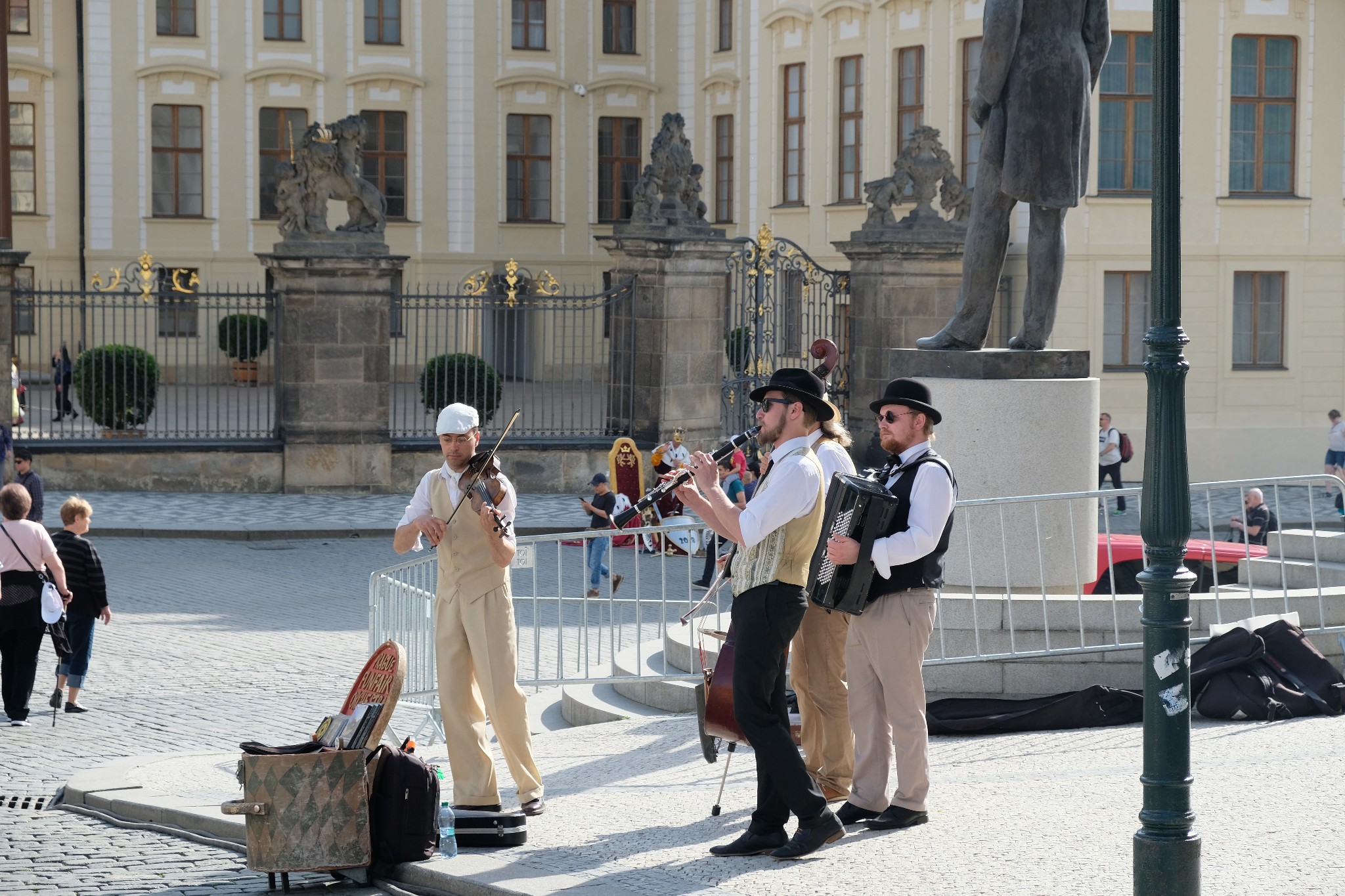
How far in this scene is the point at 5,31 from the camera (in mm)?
36938

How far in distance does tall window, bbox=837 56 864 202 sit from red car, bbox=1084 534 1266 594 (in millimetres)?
20160

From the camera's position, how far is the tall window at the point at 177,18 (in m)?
40.2

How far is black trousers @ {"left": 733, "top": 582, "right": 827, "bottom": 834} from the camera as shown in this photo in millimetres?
6996

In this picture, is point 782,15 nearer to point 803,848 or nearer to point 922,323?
point 922,323

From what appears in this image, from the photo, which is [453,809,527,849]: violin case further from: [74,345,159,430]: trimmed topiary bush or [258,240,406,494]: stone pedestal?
[74,345,159,430]: trimmed topiary bush

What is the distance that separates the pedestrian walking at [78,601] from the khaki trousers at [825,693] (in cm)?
568

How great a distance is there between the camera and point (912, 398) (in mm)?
7449

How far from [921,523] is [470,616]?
6.18 ft

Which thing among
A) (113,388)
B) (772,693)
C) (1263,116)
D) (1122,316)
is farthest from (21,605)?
(1263,116)

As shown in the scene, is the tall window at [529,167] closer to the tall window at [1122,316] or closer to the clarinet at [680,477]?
the tall window at [1122,316]

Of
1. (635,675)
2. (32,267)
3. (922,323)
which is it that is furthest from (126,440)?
(32,267)

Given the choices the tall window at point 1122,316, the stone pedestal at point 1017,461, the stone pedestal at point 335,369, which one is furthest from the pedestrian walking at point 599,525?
the tall window at point 1122,316

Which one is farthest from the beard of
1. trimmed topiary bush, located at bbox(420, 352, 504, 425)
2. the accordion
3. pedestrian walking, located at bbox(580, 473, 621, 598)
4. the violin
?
trimmed topiary bush, located at bbox(420, 352, 504, 425)

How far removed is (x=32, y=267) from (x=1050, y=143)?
3128 cm
